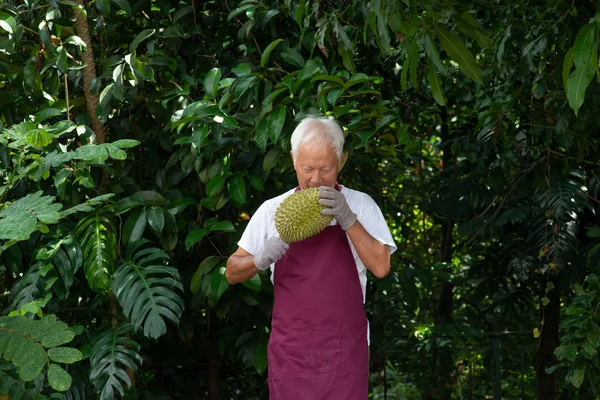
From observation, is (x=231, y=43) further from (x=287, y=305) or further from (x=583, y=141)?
(x=287, y=305)

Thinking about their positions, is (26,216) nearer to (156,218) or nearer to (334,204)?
(156,218)

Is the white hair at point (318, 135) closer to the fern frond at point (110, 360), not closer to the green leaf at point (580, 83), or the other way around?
the green leaf at point (580, 83)

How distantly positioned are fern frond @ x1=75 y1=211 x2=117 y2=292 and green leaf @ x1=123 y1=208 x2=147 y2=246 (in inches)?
2.4

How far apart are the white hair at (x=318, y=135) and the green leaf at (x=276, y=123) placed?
0.60 m

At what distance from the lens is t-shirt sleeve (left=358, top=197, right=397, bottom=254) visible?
2.50 metres

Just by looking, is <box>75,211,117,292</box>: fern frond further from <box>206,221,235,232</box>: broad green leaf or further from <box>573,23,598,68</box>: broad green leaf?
<box>573,23,598,68</box>: broad green leaf

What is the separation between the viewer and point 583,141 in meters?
3.47

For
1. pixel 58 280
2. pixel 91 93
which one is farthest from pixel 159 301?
pixel 91 93

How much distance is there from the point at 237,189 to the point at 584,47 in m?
1.62

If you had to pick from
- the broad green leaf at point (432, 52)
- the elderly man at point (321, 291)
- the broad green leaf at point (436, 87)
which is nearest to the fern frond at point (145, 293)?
the elderly man at point (321, 291)

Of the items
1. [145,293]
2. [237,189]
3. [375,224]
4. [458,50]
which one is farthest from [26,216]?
[458,50]

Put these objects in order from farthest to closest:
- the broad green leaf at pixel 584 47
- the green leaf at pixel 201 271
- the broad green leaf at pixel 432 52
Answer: the green leaf at pixel 201 271 → the broad green leaf at pixel 432 52 → the broad green leaf at pixel 584 47

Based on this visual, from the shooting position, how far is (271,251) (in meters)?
2.37

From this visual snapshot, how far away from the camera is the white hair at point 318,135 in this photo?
95.0 inches
